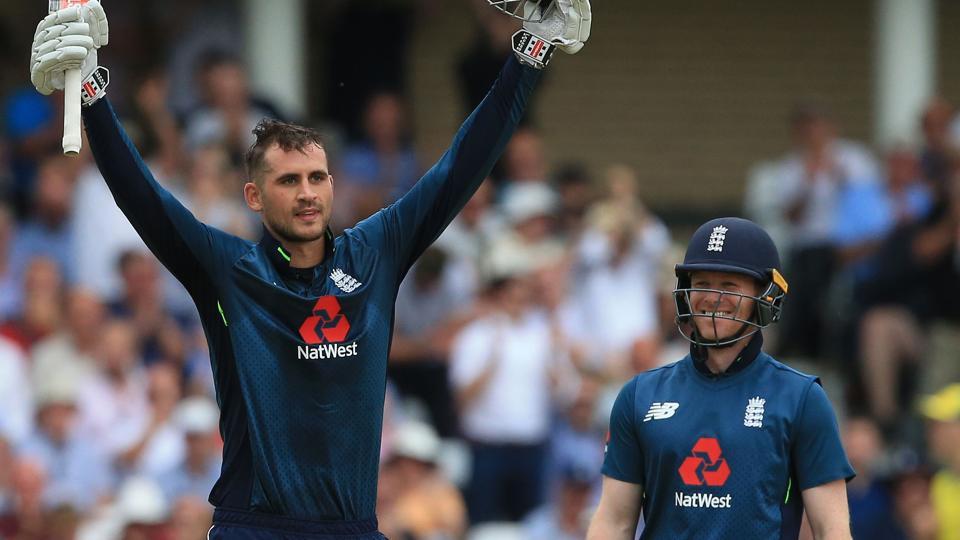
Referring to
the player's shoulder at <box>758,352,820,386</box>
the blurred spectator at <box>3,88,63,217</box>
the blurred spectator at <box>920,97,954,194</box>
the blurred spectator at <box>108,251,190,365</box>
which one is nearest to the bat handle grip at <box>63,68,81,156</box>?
the player's shoulder at <box>758,352,820,386</box>

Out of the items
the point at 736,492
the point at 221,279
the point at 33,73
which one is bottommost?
A: the point at 736,492

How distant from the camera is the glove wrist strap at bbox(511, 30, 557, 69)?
629 centimetres

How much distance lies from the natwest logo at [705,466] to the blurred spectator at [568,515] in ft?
18.1

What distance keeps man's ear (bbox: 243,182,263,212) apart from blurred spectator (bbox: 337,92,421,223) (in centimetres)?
721

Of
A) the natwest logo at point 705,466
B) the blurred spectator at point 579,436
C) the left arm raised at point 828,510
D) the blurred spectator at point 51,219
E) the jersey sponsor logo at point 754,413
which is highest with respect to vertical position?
the blurred spectator at point 51,219

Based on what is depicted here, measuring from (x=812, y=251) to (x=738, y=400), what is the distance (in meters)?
8.16

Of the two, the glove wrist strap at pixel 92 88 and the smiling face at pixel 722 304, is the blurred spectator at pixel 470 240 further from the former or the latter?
the glove wrist strap at pixel 92 88

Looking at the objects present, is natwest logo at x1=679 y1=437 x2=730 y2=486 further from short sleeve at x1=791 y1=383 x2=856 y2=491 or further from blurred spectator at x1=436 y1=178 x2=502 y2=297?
blurred spectator at x1=436 y1=178 x2=502 y2=297

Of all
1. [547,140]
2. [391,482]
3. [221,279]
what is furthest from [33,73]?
[547,140]

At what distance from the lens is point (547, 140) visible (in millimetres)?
16984

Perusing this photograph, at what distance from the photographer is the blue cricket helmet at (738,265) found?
20.2ft

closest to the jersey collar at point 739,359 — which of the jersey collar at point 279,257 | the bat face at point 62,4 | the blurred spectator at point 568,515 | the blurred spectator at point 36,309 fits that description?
the jersey collar at point 279,257

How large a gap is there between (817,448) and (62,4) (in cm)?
287

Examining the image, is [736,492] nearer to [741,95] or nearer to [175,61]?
[175,61]
